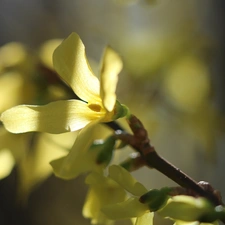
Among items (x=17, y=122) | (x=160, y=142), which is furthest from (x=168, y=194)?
(x=160, y=142)

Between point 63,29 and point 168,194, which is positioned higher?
point 168,194

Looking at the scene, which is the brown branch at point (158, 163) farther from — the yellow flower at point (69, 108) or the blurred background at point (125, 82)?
the blurred background at point (125, 82)

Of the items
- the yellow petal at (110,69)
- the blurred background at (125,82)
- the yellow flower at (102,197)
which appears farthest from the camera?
the blurred background at (125,82)

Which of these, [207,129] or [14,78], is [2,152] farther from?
[207,129]

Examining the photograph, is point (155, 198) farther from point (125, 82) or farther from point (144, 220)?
point (125, 82)

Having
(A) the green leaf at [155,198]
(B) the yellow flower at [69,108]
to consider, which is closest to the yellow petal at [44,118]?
(B) the yellow flower at [69,108]

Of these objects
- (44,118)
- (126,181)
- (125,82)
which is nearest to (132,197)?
→ (126,181)

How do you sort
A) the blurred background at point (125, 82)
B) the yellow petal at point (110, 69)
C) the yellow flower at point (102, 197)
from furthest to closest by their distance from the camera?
the blurred background at point (125, 82) → the yellow flower at point (102, 197) → the yellow petal at point (110, 69)
